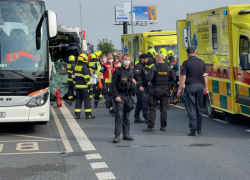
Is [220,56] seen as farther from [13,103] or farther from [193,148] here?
[13,103]

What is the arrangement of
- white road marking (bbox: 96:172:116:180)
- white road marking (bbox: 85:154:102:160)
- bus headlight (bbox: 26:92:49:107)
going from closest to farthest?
white road marking (bbox: 96:172:116:180)
white road marking (bbox: 85:154:102:160)
bus headlight (bbox: 26:92:49:107)

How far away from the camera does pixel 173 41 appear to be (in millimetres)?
Result: 24938

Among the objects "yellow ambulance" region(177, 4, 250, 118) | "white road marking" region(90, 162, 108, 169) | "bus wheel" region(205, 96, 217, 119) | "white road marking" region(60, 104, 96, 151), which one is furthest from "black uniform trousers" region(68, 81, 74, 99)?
"white road marking" region(90, 162, 108, 169)

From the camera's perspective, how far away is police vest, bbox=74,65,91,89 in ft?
48.2

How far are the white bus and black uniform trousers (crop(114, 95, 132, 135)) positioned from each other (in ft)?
6.05

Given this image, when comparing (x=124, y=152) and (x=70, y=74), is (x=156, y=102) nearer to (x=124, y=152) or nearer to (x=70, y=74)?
(x=124, y=152)

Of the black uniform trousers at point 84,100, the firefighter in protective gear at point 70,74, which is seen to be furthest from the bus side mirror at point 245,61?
the firefighter in protective gear at point 70,74

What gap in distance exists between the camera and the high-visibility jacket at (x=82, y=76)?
14.7 m

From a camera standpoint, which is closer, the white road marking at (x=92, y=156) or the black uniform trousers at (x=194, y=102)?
the white road marking at (x=92, y=156)

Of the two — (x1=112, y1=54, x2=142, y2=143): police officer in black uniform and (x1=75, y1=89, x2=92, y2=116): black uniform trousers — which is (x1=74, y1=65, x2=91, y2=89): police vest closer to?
(x1=75, y1=89, x2=92, y2=116): black uniform trousers

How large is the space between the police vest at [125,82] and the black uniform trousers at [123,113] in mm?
147

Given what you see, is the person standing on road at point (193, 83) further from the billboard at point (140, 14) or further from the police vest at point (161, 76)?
the billboard at point (140, 14)

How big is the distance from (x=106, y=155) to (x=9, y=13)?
443 centimetres

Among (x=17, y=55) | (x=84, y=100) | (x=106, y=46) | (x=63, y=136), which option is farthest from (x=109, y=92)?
(x=106, y=46)
